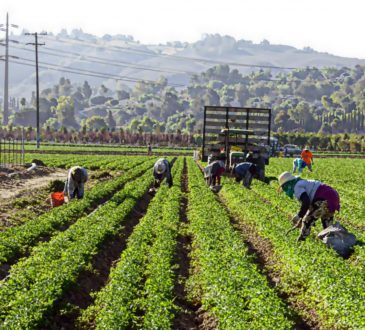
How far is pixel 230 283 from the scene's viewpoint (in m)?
10.9

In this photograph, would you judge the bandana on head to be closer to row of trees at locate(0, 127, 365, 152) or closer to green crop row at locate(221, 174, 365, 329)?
green crop row at locate(221, 174, 365, 329)

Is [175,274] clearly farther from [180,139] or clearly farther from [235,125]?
[180,139]

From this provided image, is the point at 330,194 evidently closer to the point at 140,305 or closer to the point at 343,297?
the point at 343,297

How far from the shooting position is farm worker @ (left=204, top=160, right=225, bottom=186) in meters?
26.3

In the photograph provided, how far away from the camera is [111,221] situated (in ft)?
56.9

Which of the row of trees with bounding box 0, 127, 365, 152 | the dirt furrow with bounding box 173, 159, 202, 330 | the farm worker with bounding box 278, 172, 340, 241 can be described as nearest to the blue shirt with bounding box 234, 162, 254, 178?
the dirt furrow with bounding box 173, 159, 202, 330

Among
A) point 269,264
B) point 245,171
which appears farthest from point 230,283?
point 245,171

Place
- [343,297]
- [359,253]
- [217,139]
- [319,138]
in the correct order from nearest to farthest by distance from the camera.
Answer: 1. [343,297]
2. [359,253]
3. [217,139]
4. [319,138]

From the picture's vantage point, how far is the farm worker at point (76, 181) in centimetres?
2123

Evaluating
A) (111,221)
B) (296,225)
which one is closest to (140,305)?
(296,225)

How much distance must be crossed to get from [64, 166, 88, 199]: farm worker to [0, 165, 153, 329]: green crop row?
3.48m

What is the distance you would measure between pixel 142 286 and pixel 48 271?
194cm

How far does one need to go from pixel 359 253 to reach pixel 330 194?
1.54 meters

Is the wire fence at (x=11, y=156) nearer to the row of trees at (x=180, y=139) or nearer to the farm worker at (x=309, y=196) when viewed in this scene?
the farm worker at (x=309, y=196)
